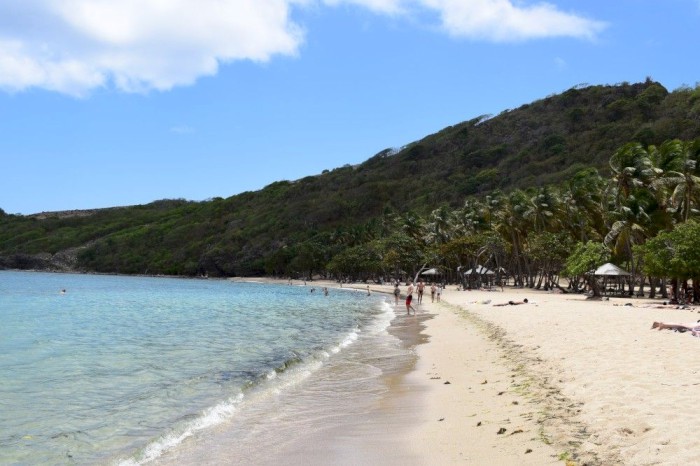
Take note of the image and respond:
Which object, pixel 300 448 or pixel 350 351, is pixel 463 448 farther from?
pixel 350 351

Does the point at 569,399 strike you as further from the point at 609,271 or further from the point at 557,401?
the point at 609,271

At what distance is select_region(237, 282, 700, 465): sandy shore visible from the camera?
18.9 feet

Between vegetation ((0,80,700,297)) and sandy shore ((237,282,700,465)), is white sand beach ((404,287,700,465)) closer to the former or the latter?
sandy shore ((237,282,700,465))

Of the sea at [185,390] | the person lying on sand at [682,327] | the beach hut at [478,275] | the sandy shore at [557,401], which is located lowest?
the sea at [185,390]

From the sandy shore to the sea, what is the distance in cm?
123

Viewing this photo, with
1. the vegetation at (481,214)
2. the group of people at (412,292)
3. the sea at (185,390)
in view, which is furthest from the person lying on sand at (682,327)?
the group of people at (412,292)

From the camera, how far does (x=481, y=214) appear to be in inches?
2739

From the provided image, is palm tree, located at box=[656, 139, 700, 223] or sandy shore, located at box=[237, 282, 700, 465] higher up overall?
palm tree, located at box=[656, 139, 700, 223]

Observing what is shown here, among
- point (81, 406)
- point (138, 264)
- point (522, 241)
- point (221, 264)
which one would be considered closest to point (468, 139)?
point (221, 264)

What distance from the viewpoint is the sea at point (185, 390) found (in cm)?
789

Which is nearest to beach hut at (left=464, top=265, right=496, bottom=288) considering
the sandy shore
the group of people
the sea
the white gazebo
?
the group of people

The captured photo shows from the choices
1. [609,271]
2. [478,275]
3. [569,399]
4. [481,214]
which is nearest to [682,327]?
[569,399]

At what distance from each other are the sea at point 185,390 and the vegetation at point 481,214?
18837 millimetres

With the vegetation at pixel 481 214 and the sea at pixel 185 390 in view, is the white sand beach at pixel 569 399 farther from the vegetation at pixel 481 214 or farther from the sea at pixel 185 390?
the vegetation at pixel 481 214
